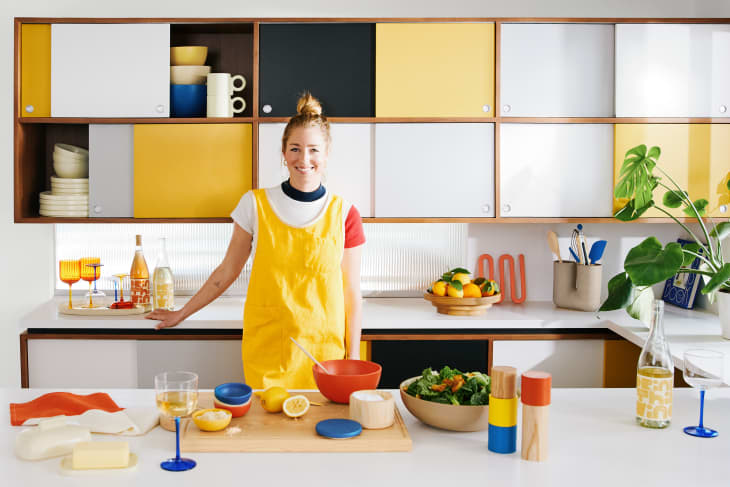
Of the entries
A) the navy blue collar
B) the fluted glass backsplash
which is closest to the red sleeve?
the navy blue collar

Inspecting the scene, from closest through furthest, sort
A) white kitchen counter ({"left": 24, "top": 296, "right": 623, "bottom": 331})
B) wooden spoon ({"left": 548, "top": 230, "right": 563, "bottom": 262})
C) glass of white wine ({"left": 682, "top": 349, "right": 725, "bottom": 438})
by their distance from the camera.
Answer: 1. glass of white wine ({"left": 682, "top": 349, "right": 725, "bottom": 438})
2. white kitchen counter ({"left": 24, "top": 296, "right": 623, "bottom": 331})
3. wooden spoon ({"left": 548, "top": 230, "right": 563, "bottom": 262})

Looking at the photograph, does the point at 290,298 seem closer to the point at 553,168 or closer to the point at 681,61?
the point at 553,168

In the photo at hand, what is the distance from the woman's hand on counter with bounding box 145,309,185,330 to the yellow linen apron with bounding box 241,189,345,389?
540 millimetres

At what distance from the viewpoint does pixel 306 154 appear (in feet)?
7.92

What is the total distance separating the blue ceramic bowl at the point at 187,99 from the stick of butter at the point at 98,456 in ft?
7.32

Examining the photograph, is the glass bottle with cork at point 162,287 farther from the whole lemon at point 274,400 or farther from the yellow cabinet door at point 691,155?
the yellow cabinet door at point 691,155

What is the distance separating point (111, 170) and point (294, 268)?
135 cm

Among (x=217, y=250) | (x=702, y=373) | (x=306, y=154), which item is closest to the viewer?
(x=702, y=373)

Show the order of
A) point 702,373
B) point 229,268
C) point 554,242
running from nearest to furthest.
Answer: point 702,373 → point 229,268 → point 554,242

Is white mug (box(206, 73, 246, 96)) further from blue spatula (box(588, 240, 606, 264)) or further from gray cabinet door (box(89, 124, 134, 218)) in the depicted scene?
blue spatula (box(588, 240, 606, 264))

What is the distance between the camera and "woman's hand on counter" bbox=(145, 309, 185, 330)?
293 centimetres

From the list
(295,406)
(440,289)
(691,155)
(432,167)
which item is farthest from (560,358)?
(295,406)

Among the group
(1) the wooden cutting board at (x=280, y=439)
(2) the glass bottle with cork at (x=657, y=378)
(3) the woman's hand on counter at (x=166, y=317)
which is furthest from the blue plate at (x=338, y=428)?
(3) the woman's hand on counter at (x=166, y=317)

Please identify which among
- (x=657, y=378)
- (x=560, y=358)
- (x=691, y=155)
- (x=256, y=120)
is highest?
(x=256, y=120)
